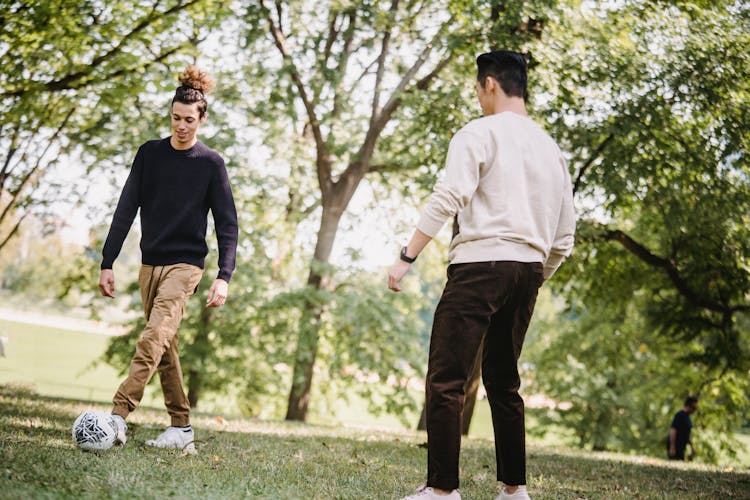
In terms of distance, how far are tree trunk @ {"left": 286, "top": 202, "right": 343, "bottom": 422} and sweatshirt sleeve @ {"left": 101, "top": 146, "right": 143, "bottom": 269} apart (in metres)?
9.78

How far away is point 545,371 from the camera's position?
24391 mm

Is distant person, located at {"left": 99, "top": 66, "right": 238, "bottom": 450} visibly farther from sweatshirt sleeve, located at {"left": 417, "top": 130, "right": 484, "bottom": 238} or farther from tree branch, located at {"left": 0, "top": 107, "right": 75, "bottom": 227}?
tree branch, located at {"left": 0, "top": 107, "right": 75, "bottom": 227}

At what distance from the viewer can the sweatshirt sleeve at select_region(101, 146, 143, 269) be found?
15.3ft

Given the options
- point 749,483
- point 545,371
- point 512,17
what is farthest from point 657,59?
point 545,371

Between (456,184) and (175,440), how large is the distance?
2703mm

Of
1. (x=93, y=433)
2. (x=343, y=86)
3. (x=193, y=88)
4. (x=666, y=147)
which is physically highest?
(x=343, y=86)

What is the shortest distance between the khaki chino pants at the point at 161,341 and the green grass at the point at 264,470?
0.32 metres

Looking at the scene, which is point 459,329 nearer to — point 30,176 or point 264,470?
point 264,470

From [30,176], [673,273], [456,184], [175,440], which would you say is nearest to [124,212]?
[175,440]

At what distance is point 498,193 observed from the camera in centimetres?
348

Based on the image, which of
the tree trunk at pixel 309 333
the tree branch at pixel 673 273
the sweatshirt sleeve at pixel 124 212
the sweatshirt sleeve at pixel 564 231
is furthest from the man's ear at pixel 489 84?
the tree trunk at pixel 309 333

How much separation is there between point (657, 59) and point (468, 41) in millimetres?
2586

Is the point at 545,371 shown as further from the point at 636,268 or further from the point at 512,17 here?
the point at 512,17

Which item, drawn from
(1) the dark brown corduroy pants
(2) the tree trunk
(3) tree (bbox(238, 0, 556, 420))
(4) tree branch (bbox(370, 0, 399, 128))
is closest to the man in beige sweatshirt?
(1) the dark brown corduroy pants
